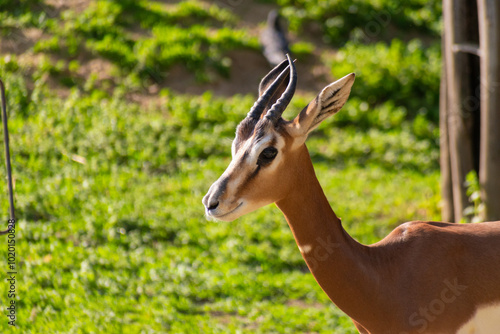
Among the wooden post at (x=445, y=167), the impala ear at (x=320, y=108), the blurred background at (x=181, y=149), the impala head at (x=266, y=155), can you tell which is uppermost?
the impala ear at (x=320, y=108)

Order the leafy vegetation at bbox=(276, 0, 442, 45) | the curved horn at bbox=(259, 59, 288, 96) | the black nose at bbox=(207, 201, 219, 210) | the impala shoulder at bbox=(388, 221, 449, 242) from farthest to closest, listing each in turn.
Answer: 1. the leafy vegetation at bbox=(276, 0, 442, 45)
2. the curved horn at bbox=(259, 59, 288, 96)
3. the impala shoulder at bbox=(388, 221, 449, 242)
4. the black nose at bbox=(207, 201, 219, 210)

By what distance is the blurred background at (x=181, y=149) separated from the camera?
18.2 feet

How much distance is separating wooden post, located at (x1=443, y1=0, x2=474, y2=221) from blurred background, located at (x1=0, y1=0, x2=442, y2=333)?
0.72 meters

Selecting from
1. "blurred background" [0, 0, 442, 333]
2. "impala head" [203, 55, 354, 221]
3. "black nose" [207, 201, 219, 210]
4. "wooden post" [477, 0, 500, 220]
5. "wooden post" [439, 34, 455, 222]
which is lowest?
"blurred background" [0, 0, 442, 333]

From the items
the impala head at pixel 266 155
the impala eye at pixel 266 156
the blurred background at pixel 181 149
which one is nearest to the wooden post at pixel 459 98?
the blurred background at pixel 181 149

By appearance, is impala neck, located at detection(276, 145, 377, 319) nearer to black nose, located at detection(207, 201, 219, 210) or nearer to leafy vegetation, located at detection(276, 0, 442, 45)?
black nose, located at detection(207, 201, 219, 210)

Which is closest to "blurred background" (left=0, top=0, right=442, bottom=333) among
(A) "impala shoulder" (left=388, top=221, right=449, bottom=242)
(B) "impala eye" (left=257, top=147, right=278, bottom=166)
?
(A) "impala shoulder" (left=388, top=221, right=449, bottom=242)

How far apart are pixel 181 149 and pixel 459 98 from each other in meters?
3.62

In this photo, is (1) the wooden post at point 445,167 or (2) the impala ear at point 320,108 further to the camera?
(1) the wooden post at point 445,167

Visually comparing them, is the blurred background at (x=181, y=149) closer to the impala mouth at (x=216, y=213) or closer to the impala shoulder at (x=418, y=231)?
the impala shoulder at (x=418, y=231)

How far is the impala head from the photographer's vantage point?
302 centimetres

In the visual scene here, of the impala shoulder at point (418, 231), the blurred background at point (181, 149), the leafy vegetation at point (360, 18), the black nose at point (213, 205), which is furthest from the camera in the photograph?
the leafy vegetation at point (360, 18)

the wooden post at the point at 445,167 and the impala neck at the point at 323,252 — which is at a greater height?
Result: the impala neck at the point at 323,252

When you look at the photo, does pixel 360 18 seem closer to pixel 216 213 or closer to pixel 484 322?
pixel 484 322
